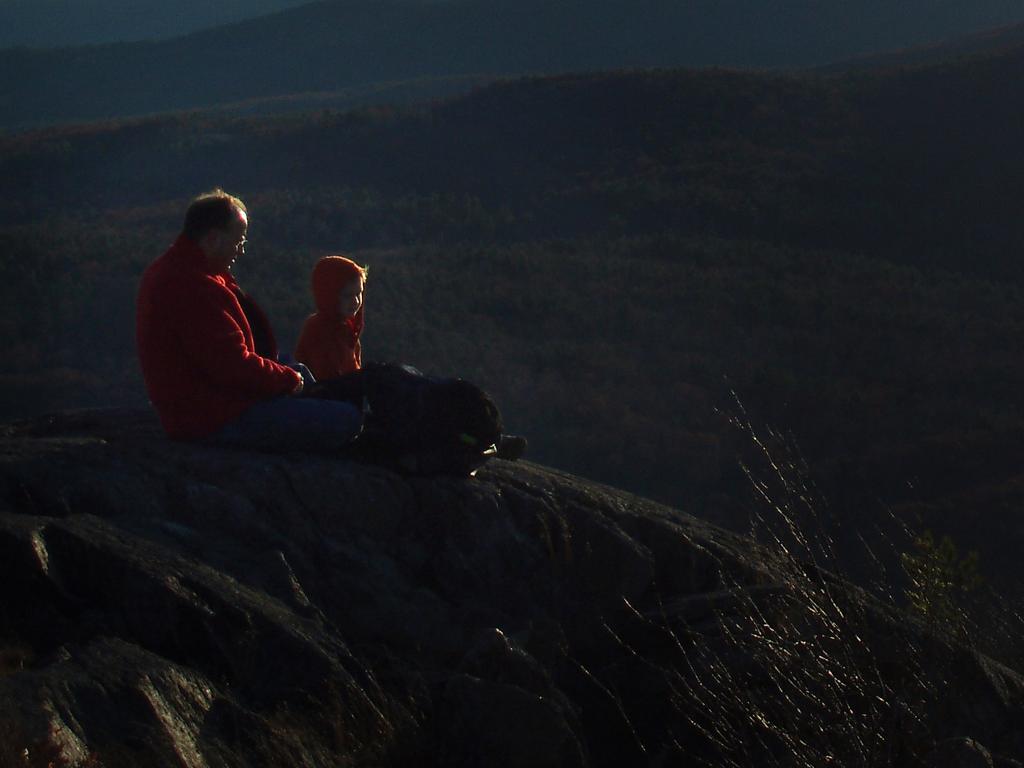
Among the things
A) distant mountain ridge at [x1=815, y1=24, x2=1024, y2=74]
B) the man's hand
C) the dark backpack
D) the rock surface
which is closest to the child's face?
the man's hand

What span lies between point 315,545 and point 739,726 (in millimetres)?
1558

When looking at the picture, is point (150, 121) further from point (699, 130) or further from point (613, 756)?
point (613, 756)

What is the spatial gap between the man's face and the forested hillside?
376cm

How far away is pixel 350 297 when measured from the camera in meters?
5.62

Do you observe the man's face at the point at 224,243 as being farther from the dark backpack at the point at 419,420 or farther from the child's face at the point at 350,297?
the child's face at the point at 350,297

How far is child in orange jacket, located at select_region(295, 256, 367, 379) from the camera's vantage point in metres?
5.59

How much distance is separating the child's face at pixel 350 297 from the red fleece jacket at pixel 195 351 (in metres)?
0.77

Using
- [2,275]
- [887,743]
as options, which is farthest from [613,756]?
[2,275]

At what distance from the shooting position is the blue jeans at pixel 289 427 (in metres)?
4.84

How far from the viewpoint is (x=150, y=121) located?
50.7 meters

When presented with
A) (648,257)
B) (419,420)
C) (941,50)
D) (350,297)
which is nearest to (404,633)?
(419,420)

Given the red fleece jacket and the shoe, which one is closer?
the red fleece jacket

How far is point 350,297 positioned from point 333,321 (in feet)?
0.64

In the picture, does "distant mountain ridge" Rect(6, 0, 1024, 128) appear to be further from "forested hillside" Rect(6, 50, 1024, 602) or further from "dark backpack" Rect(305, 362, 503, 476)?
"dark backpack" Rect(305, 362, 503, 476)
